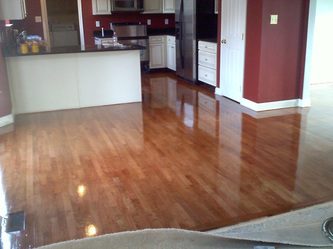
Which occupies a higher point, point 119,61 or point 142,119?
point 119,61

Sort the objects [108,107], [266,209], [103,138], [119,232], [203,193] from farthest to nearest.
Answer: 1. [108,107]
2. [103,138]
3. [203,193]
4. [266,209]
5. [119,232]

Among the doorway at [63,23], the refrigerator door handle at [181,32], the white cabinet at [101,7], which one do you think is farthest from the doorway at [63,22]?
the refrigerator door handle at [181,32]

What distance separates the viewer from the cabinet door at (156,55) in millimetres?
8359

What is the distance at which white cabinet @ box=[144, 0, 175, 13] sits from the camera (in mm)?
8252

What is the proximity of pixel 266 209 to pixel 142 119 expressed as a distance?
259cm

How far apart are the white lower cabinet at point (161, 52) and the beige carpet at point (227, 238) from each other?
6144 millimetres

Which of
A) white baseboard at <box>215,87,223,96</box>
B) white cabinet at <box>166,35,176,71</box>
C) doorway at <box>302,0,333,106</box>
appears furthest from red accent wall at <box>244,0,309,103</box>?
white cabinet at <box>166,35,176,71</box>

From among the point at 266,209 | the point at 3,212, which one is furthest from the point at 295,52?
the point at 3,212

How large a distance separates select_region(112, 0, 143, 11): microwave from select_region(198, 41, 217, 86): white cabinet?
6.95 ft

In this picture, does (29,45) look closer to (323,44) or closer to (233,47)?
(233,47)

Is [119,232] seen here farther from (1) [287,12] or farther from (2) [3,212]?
(1) [287,12]

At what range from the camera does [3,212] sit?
8.68ft

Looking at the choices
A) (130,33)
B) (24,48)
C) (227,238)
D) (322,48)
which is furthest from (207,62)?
(227,238)

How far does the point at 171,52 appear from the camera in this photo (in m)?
8.26
